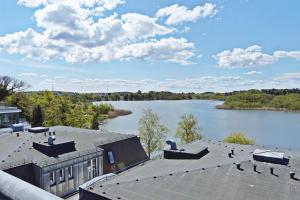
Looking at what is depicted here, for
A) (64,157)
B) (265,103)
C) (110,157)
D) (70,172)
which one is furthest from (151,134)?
(265,103)

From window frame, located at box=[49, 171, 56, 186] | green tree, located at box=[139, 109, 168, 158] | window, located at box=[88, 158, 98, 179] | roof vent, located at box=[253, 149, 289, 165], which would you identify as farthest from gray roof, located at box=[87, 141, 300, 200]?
green tree, located at box=[139, 109, 168, 158]

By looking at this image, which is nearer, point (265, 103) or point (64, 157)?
point (64, 157)

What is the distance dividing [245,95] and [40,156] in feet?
400

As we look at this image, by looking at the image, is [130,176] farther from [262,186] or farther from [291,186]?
[291,186]

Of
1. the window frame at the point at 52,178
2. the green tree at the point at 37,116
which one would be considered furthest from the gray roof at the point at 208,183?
the green tree at the point at 37,116

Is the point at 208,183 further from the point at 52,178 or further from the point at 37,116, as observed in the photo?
the point at 37,116

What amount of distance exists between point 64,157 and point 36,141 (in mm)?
3556

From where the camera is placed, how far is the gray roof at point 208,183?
10258 millimetres

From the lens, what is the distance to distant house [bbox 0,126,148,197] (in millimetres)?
16344

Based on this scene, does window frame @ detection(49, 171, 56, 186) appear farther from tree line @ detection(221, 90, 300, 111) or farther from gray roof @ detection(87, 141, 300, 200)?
tree line @ detection(221, 90, 300, 111)

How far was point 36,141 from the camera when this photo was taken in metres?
20.1

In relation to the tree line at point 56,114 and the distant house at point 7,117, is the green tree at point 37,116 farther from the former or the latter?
the distant house at point 7,117

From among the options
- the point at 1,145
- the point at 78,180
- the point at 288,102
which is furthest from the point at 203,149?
the point at 288,102

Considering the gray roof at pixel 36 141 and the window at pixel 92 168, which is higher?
the gray roof at pixel 36 141
